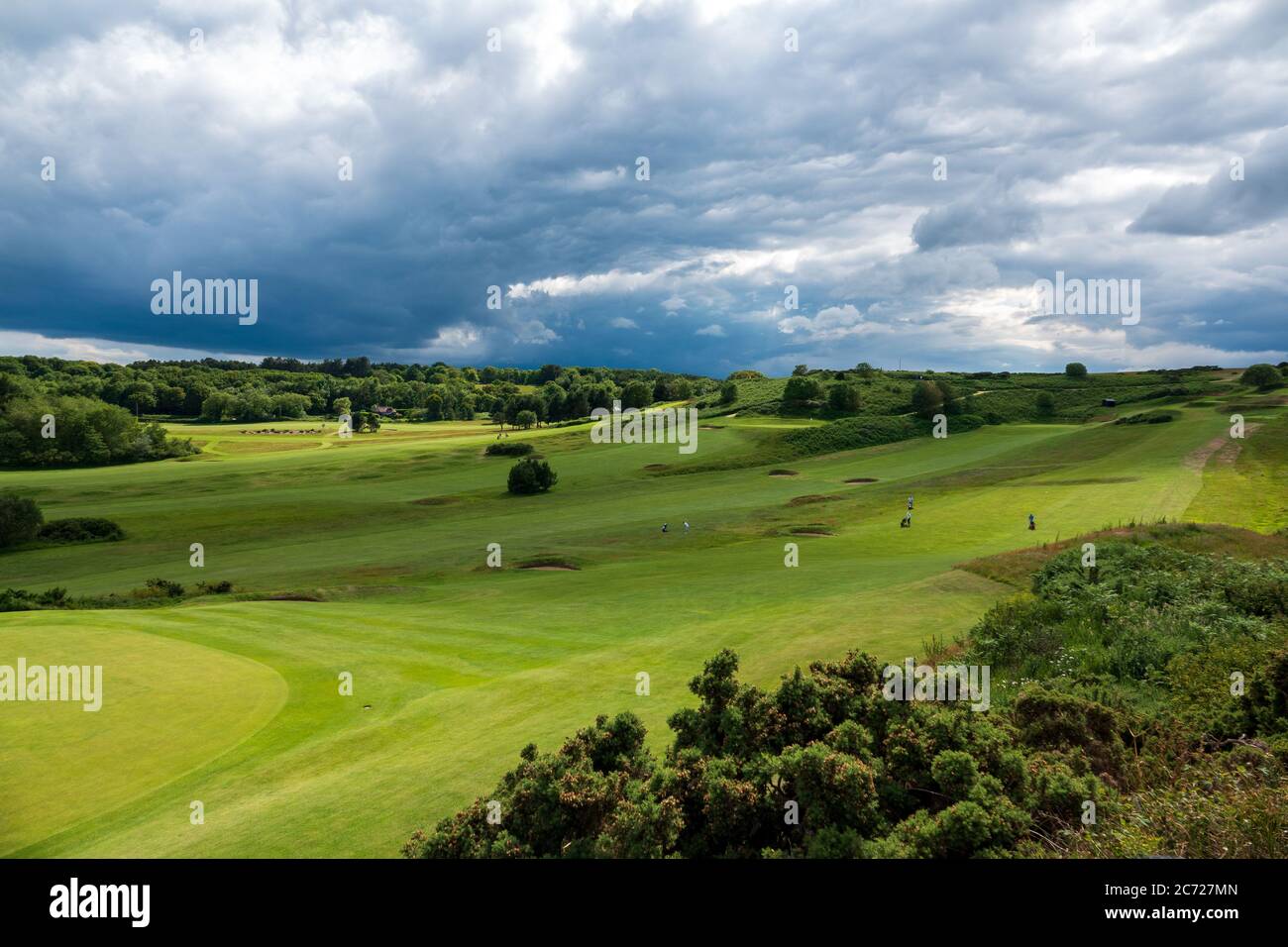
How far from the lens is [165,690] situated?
19438 millimetres

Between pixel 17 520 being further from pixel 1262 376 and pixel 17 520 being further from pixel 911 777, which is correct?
pixel 1262 376

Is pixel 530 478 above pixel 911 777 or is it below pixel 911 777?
above

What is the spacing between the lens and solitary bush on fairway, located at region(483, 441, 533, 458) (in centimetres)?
11331

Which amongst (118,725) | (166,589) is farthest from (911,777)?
(166,589)

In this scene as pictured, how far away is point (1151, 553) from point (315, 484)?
93.2m

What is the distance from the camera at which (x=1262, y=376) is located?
125m

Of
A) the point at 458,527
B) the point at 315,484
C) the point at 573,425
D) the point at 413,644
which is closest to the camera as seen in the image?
the point at 413,644

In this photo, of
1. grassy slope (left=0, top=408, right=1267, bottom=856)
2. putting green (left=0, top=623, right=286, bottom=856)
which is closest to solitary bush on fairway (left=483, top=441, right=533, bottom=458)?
grassy slope (left=0, top=408, right=1267, bottom=856)

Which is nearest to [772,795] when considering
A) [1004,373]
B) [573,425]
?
[573,425]

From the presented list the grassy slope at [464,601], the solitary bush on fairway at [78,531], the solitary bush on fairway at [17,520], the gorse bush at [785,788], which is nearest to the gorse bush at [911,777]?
the gorse bush at [785,788]

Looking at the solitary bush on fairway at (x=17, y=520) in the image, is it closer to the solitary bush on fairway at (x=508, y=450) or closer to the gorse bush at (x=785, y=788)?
the solitary bush on fairway at (x=508, y=450)

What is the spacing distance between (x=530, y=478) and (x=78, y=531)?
146 feet

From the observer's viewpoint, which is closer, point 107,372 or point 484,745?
point 484,745
